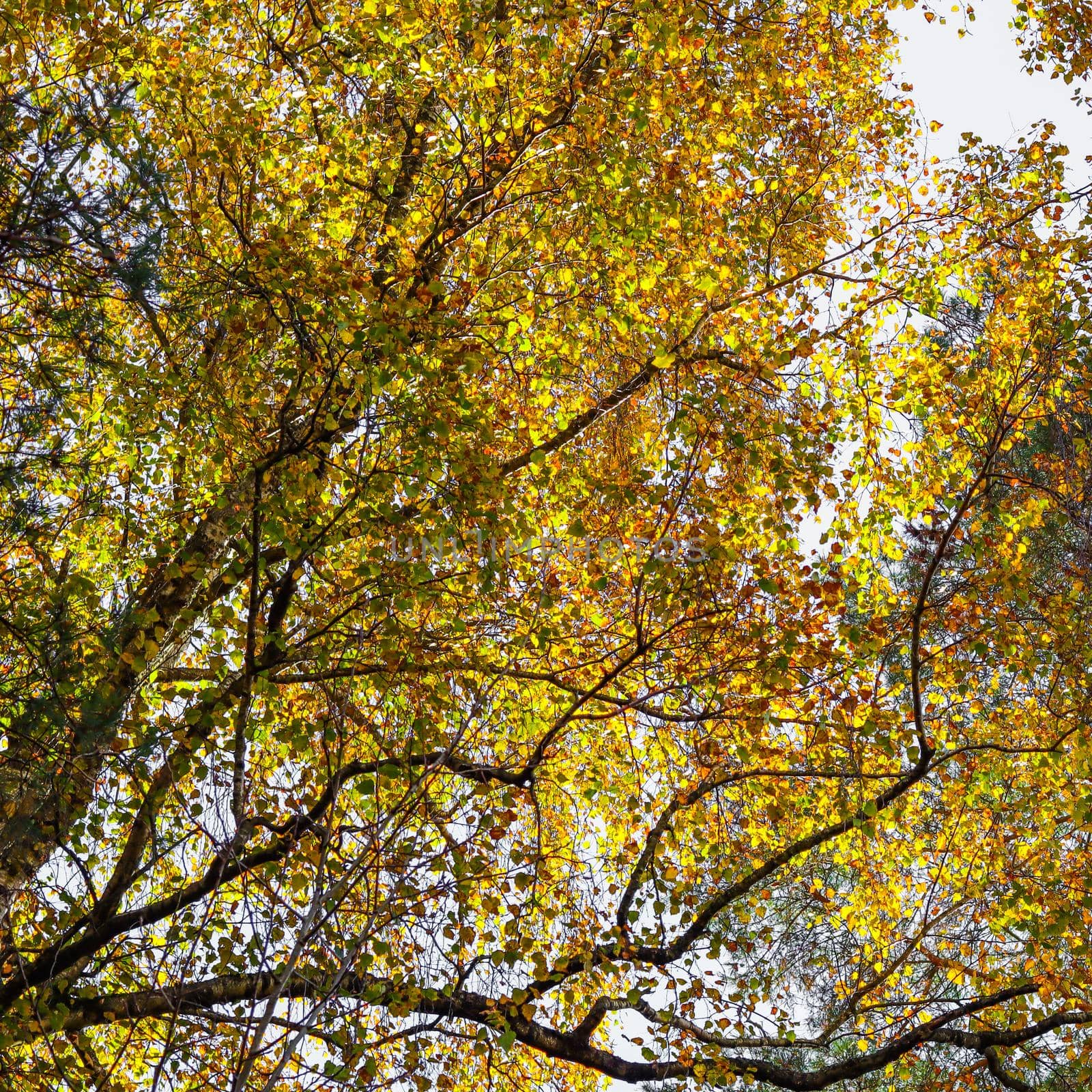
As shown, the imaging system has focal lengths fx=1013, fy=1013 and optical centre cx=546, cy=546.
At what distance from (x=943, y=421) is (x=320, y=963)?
7831 mm

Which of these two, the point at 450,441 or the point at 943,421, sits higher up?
the point at 943,421

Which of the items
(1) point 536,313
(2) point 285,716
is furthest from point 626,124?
(2) point 285,716

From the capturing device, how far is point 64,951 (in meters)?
6.47

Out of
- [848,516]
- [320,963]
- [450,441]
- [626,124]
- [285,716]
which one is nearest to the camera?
[320,963]

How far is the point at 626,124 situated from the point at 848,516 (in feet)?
13.9

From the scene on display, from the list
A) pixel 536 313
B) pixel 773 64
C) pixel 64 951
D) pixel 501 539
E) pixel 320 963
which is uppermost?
pixel 773 64

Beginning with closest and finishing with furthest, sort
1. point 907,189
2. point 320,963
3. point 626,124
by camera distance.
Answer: point 320,963 → point 626,124 → point 907,189

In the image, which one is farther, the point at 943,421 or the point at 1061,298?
the point at 943,421

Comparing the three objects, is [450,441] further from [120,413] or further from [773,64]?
[773,64]

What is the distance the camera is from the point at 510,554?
7945 millimetres

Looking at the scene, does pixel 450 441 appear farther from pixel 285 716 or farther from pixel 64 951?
pixel 64 951

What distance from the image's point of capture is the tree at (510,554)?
6055 millimetres

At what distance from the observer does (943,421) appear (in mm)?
10344

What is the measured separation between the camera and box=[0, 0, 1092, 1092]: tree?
605 cm
